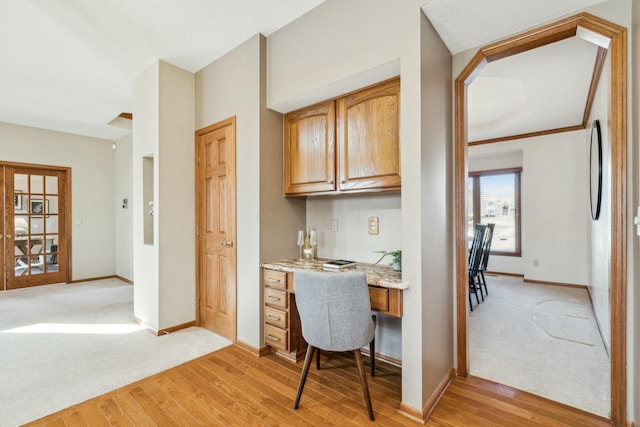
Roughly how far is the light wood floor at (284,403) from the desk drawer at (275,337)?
0.19 meters

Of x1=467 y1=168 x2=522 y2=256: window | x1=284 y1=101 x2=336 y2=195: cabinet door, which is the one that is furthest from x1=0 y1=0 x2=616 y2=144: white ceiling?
x1=467 y1=168 x2=522 y2=256: window

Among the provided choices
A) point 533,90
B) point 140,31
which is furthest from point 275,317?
point 533,90

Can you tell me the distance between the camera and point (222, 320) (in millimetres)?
3094

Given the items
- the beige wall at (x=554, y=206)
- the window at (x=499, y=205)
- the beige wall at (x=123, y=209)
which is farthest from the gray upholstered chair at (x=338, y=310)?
the window at (x=499, y=205)

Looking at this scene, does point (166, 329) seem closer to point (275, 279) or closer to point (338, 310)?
point (275, 279)

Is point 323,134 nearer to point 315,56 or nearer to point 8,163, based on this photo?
point 315,56

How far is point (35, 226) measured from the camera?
5.34 metres

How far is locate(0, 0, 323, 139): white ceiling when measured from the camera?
7.84 feet

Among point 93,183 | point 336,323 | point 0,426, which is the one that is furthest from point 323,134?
point 93,183

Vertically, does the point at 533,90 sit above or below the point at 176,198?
above

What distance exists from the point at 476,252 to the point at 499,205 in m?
2.92

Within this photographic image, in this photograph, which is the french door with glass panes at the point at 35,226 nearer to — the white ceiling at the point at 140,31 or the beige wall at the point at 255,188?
the white ceiling at the point at 140,31

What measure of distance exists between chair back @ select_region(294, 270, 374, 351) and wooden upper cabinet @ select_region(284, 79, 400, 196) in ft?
2.62

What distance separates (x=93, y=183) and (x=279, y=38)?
524 cm
